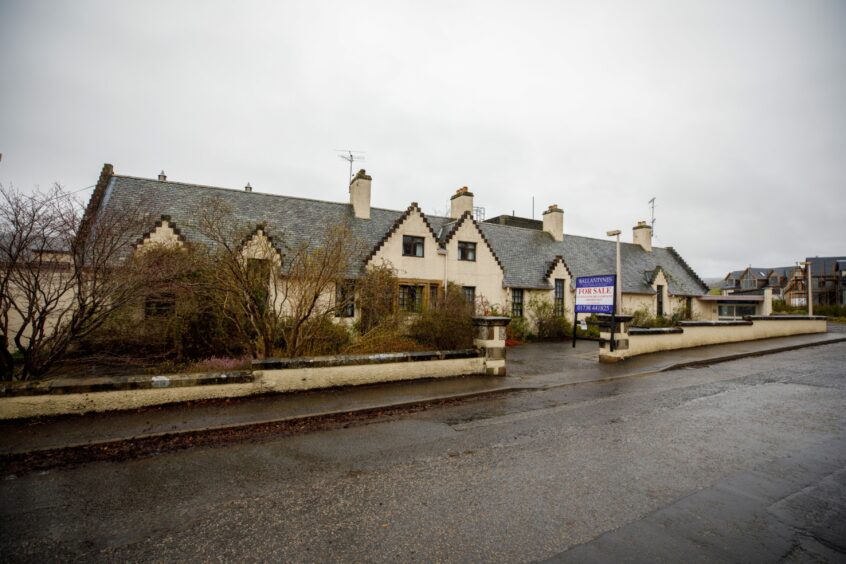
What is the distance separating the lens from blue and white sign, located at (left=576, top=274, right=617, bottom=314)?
49.5 ft

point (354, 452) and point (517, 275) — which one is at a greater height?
point (517, 275)

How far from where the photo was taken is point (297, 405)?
27.7 ft

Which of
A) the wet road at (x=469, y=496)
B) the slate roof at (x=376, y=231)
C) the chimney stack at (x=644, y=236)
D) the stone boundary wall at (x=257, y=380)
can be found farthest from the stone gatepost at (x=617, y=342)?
→ the chimney stack at (x=644, y=236)

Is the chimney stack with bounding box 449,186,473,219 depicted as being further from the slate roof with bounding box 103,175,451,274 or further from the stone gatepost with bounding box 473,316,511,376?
the stone gatepost with bounding box 473,316,511,376

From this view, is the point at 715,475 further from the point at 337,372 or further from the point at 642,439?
the point at 337,372

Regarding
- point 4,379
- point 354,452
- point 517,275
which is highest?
point 517,275

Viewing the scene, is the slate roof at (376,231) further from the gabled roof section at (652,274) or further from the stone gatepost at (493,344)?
the stone gatepost at (493,344)

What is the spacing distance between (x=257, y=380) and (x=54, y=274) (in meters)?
4.50

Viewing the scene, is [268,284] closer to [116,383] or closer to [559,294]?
[116,383]

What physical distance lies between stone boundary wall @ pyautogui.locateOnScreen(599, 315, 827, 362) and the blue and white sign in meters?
0.97

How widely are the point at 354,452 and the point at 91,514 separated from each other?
10.2 feet

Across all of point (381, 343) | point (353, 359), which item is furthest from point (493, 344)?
point (353, 359)

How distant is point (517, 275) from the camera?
26.9 metres

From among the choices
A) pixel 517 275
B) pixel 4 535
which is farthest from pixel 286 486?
pixel 517 275
